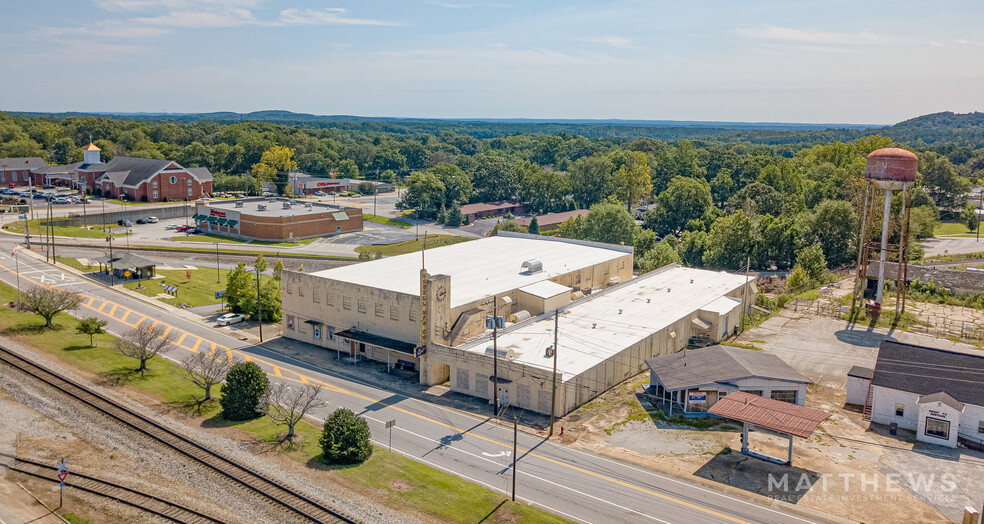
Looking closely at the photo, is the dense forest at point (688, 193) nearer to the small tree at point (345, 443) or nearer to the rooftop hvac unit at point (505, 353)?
the rooftop hvac unit at point (505, 353)

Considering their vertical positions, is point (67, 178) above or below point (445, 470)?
above

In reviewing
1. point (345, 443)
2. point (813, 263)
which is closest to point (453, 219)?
point (813, 263)

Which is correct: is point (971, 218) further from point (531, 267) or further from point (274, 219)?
point (274, 219)

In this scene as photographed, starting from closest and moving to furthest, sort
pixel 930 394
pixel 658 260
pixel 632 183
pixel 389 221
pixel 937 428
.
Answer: pixel 937 428
pixel 930 394
pixel 658 260
pixel 632 183
pixel 389 221

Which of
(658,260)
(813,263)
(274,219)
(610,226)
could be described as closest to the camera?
(813,263)

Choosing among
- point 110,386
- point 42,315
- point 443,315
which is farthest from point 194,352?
point 443,315

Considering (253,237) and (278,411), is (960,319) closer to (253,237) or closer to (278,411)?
(278,411)

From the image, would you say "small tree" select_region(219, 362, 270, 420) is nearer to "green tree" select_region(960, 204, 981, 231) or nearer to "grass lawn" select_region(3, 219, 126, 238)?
"grass lawn" select_region(3, 219, 126, 238)

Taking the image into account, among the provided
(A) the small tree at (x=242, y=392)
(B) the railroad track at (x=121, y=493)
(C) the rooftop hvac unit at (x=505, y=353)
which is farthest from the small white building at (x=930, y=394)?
(B) the railroad track at (x=121, y=493)
